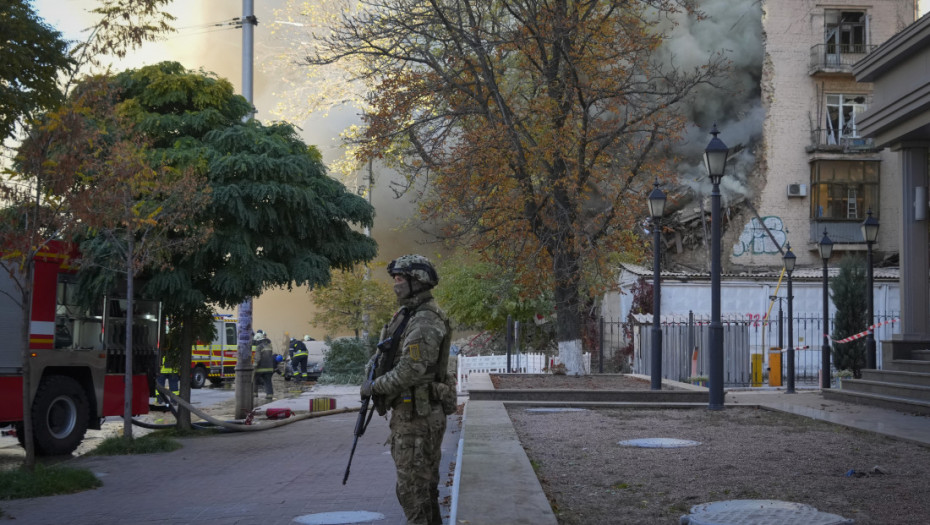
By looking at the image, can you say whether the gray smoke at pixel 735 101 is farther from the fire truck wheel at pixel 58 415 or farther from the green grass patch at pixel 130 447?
the fire truck wheel at pixel 58 415

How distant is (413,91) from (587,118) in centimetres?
348

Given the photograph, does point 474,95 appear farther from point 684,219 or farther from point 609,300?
point 684,219

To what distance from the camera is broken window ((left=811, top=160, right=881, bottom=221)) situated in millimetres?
39844

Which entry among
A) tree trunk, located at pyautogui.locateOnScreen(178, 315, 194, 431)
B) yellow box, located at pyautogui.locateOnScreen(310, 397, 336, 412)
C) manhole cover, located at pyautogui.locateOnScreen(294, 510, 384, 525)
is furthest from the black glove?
yellow box, located at pyautogui.locateOnScreen(310, 397, 336, 412)

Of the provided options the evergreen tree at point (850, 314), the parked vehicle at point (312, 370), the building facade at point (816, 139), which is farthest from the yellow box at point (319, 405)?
the building facade at point (816, 139)

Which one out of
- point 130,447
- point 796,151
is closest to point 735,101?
point 796,151

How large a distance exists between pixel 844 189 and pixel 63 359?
3411cm

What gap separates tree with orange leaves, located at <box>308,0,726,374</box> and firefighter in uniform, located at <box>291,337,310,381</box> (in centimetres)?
1518

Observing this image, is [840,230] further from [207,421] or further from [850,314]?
[207,421]

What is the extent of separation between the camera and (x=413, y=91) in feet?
63.2

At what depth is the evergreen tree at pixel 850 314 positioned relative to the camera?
24828mm

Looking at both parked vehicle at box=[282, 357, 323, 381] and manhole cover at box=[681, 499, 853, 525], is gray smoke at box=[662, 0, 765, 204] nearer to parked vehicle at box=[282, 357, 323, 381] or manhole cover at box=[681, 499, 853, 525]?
parked vehicle at box=[282, 357, 323, 381]

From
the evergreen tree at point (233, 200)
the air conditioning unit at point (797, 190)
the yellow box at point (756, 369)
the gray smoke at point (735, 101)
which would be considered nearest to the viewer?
the evergreen tree at point (233, 200)

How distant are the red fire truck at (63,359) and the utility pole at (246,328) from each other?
15.0 ft
